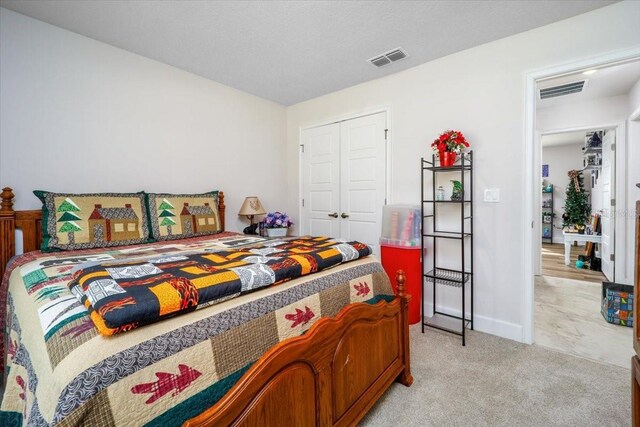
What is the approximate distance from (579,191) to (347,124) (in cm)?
574

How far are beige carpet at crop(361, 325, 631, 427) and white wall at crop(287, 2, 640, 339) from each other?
404 millimetres

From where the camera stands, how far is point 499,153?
8.14 ft

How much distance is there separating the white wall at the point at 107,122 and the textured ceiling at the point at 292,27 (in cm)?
17

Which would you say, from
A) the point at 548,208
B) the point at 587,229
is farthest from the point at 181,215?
the point at 548,208

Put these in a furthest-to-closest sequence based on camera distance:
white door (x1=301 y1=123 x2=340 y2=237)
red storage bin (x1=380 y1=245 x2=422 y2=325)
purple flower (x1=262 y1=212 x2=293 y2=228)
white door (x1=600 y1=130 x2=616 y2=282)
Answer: white door (x1=301 y1=123 x2=340 y2=237), white door (x1=600 y1=130 x2=616 y2=282), purple flower (x1=262 y1=212 x2=293 y2=228), red storage bin (x1=380 y1=245 x2=422 y2=325)

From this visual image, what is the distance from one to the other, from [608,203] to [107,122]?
19.1ft

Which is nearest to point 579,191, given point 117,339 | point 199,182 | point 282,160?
point 282,160

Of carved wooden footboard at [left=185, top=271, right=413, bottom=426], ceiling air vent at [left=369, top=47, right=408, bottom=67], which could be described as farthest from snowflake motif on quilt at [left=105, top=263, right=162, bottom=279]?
ceiling air vent at [left=369, top=47, right=408, bottom=67]

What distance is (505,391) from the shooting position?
176 cm

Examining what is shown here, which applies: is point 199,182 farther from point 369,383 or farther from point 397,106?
point 369,383

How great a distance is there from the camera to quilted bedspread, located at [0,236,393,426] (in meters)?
0.69

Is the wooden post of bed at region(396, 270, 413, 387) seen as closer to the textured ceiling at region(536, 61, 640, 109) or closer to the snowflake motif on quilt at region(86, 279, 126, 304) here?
the snowflake motif on quilt at region(86, 279, 126, 304)

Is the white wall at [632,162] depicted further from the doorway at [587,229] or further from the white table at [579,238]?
the white table at [579,238]

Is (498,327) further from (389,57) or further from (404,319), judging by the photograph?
(389,57)
